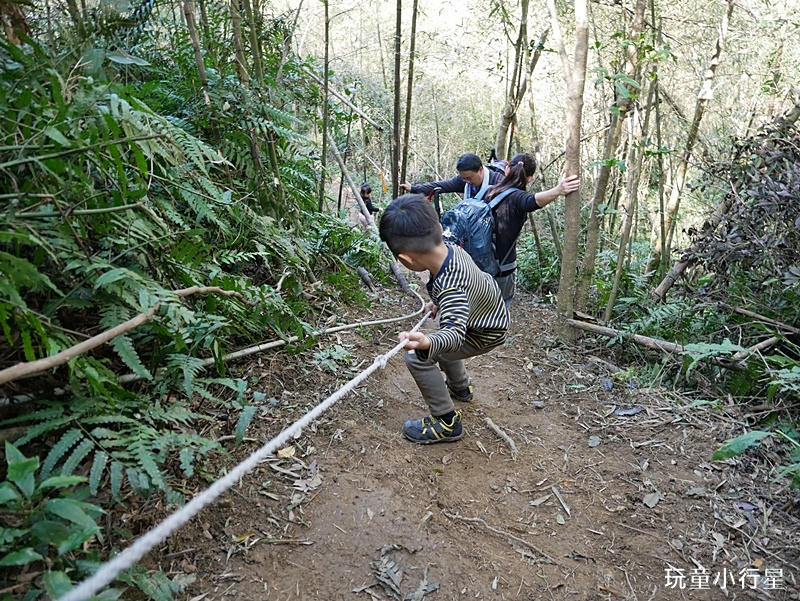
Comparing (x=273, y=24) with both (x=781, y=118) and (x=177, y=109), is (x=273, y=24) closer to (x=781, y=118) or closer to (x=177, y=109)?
(x=177, y=109)

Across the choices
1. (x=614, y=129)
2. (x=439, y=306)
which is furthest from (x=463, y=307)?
(x=614, y=129)

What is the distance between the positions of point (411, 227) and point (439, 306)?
1.51 ft

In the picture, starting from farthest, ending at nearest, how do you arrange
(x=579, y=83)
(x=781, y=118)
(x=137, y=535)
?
(x=579, y=83) → (x=781, y=118) → (x=137, y=535)

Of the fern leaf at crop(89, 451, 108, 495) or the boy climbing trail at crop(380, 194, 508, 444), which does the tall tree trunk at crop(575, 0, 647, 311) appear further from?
the fern leaf at crop(89, 451, 108, 495)

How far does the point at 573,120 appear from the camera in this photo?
4.27m

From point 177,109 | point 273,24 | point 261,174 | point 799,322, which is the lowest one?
point 799,322

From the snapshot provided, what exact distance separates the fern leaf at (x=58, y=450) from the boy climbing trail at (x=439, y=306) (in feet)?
4.41

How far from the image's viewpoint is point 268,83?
156 inches

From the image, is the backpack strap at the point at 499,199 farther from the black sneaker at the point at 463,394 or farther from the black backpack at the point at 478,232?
the black sneaker at the point at 463,394

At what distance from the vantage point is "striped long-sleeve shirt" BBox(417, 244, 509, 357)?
261 cm

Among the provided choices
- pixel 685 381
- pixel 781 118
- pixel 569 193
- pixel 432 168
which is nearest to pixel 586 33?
pixel 569 193

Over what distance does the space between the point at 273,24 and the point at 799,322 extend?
4.48 meters

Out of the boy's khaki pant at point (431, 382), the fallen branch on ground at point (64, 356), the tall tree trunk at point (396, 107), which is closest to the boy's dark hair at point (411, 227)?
the boy's khaki pant at point (431, 382)

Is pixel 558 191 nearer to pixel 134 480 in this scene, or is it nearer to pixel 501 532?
pixel 501 532
